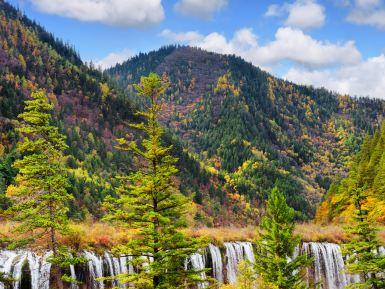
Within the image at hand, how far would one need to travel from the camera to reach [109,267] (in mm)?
31562

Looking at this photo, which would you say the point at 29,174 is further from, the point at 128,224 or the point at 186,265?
the point at 186,265

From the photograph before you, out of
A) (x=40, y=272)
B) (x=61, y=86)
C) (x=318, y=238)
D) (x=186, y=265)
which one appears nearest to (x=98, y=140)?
(x=61, y=86)

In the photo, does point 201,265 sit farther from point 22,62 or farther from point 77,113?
point 22,62

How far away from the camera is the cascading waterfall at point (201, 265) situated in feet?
89.5

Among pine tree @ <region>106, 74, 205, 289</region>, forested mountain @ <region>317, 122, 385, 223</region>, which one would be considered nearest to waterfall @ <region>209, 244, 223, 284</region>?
forested mountain @ <region>317, 122, 385, 223</region>

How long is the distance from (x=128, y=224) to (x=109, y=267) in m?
14.6

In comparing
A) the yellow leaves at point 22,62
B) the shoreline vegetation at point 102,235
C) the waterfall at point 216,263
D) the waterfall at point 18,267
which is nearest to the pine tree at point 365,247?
the shoreline vegetation at point 102,235

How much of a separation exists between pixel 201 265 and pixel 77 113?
102478mm

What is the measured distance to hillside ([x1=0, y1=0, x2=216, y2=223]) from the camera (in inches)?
3423

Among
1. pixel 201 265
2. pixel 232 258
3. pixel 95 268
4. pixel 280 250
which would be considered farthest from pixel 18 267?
pixel 232 258

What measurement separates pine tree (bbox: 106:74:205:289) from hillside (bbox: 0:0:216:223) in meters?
52.4

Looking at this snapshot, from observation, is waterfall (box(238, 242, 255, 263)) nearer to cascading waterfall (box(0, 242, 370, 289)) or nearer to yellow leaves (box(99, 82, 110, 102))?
cascading waterfall (box(0, 242, 370, 289))

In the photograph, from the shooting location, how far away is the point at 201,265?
3781cm

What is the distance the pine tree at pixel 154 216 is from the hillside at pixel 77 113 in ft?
172
